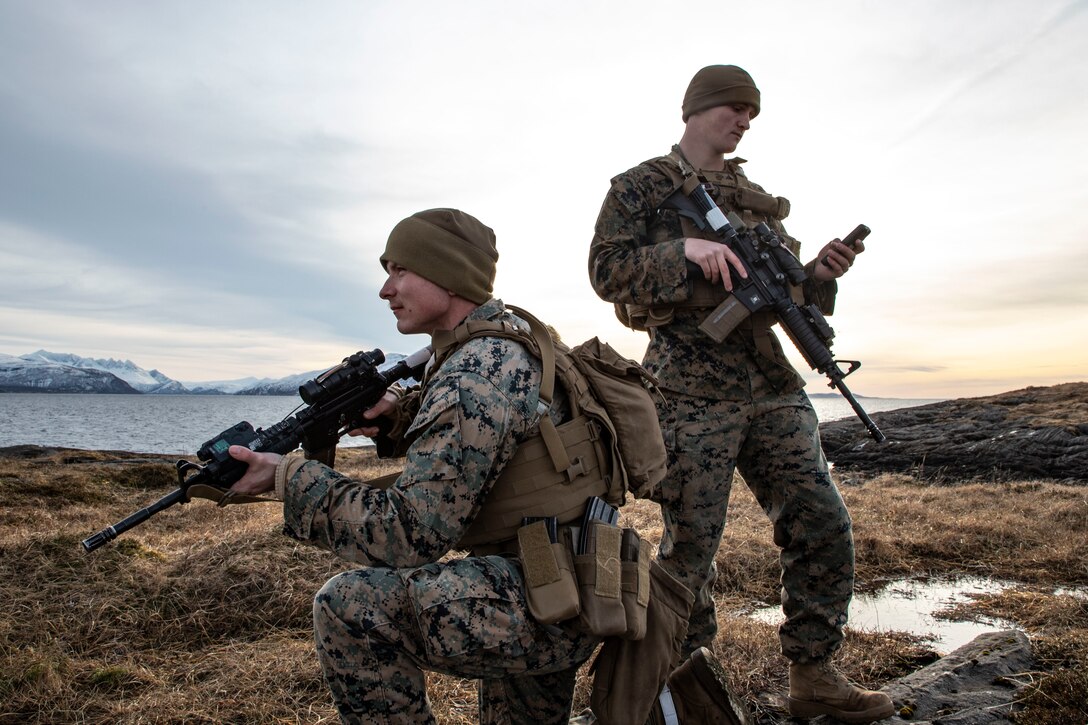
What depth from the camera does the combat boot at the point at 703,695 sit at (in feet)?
11.0

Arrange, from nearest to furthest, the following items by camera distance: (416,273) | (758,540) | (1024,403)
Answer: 1. (416,273)
2. (758,540)
3. (1024,403)

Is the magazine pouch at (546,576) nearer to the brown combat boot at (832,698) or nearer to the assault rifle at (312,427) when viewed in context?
the assault rifle at (312,427)

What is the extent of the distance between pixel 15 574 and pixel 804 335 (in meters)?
6.15

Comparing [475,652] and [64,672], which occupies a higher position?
[475,652]

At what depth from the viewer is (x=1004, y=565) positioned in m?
6.68

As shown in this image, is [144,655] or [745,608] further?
[745,608]

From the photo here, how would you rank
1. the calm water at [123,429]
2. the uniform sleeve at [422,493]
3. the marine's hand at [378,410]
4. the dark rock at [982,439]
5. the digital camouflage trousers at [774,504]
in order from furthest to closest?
the calm water at [123,429], the dark rock at [982,439], the digital camouflage trousers at [774,504], the marine's hand at [378,410], the uniform sleeve at [422,493]

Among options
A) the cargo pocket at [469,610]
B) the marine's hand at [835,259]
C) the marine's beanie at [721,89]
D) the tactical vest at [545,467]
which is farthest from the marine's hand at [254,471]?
the marine's hand at [835,259]

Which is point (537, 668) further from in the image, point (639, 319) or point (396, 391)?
point (639, 319)

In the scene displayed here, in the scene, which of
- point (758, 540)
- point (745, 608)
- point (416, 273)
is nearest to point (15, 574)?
point (416, 273)

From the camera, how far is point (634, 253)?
3893mm

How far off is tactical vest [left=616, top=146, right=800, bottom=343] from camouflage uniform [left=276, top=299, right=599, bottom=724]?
169cm

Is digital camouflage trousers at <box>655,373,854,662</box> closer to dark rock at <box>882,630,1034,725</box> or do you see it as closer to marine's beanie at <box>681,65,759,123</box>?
dark rock at <box>882,630,1034,725</box>

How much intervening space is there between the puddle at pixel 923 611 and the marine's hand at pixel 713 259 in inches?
110
